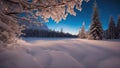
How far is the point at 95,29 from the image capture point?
33.1 meters

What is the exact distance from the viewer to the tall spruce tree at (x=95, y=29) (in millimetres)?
32688

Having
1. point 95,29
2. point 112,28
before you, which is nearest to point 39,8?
point 95,29

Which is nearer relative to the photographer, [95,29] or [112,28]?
[95,29]

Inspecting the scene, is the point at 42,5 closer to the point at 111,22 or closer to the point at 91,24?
the point at 91,24

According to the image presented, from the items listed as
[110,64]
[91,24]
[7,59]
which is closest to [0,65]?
[7,59]

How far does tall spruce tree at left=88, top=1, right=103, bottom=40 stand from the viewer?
107ft

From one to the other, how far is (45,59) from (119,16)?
55.3m

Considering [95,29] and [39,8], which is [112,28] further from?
[39,8]

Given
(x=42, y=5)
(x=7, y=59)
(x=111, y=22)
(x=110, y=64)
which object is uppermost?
(x=111, y=22)

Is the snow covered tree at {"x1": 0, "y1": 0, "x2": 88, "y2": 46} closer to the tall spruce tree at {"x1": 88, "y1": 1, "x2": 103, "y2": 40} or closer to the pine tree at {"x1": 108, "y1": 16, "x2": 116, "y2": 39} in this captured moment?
the tall spruce tree at {"x1": 88, "y1": 1, "x2": 103, "y2": 40}

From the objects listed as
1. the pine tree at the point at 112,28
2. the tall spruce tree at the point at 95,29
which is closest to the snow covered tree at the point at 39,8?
the tall spruce tree at the point at 95,29

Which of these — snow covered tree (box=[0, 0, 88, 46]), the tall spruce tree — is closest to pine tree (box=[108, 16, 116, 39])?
the tall spruce tree

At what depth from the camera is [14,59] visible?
694 centimetres

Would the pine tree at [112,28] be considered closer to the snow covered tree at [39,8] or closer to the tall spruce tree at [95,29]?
the tall spruce tree at [95,29]
